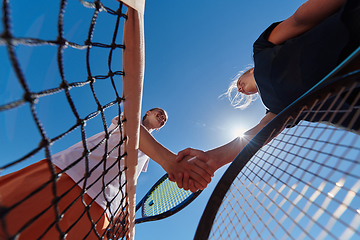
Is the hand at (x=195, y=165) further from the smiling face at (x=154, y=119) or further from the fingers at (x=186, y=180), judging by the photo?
the smiling face at (x=154, y=119)

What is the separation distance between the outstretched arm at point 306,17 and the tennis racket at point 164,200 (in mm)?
1750

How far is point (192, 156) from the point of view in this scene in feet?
4.55

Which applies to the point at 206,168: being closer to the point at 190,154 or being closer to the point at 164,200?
the point at 190,154

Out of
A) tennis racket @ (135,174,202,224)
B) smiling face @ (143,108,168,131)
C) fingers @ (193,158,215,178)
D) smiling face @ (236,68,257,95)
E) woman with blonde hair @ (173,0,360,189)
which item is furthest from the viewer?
smiling face @ (143,108,168,131)

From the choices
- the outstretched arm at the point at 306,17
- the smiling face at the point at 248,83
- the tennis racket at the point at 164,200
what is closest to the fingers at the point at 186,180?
the tennis racket at the point at 164,200

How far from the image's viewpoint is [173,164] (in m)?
1.38

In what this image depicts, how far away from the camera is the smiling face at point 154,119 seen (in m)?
2.27

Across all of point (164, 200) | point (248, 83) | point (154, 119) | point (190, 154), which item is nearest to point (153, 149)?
point (190, 154)

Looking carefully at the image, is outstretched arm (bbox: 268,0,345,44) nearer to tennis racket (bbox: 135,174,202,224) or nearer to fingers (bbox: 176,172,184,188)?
fingers (bbox: 176,172,184,188)

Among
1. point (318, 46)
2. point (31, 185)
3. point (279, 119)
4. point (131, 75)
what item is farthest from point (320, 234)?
point (31, 185)

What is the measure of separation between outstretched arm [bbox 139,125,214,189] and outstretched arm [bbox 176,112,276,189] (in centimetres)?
5

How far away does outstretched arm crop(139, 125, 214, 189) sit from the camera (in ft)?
4.30

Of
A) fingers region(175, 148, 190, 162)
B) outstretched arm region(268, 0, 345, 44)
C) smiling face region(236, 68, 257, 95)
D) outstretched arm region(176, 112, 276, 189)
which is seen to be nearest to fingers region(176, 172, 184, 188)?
outstretched arm region(176, 112, 276, 189)

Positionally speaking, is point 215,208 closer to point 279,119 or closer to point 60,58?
point 279,119
